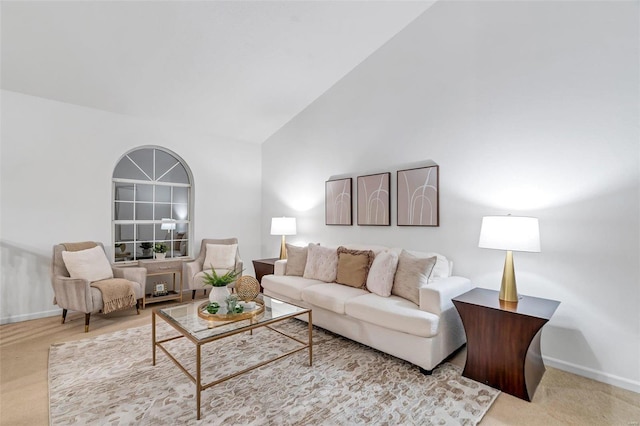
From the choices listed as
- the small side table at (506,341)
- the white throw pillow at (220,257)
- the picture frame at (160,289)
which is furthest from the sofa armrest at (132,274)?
the small side table at (506,341)

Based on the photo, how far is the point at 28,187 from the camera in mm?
3656

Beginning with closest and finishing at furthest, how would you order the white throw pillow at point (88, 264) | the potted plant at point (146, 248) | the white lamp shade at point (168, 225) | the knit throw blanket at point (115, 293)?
the knit throw blanket at point (115, 293) < the white throw pillow at point (88, 264) < the potted plant at point (146, 248) < the white lamp shade at point (168, 225)

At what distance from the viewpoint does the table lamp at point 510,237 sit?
231cm

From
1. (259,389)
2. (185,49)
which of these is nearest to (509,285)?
(259,389)

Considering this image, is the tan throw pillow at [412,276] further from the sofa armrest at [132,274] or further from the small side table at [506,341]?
the sofa armrest at [132,274]

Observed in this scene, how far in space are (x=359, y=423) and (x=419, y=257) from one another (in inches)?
63.6

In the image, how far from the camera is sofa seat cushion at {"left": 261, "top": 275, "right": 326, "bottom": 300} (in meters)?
3.44

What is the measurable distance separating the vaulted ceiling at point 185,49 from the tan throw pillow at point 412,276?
8.51 feet

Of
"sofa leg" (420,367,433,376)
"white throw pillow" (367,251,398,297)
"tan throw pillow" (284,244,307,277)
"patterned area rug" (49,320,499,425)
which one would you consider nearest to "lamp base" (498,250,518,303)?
"patterned area rug" (49,320,499,425)

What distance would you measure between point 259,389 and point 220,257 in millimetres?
2870

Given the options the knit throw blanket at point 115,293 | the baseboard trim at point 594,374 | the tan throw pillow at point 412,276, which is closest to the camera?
the baseboard trim at point 594,374

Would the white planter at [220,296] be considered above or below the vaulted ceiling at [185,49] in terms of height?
below

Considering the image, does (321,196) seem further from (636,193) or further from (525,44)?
(636,193)

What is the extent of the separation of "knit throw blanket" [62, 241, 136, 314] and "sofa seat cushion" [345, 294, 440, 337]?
2.56 m
